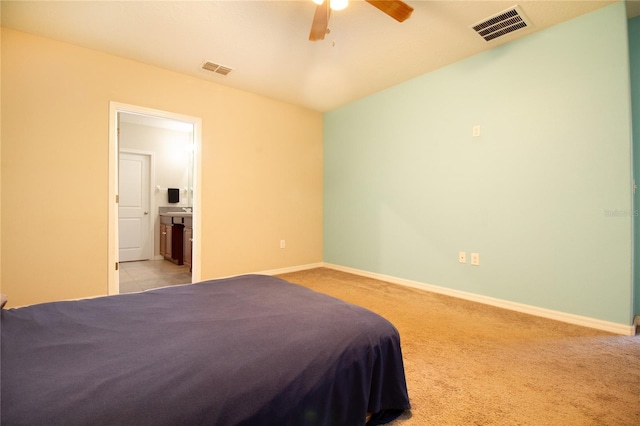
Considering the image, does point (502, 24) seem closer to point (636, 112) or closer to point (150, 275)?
point (636, 112)

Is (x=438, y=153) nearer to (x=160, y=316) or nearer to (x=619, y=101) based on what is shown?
(x=619, y=101)

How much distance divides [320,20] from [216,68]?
69.0 inches

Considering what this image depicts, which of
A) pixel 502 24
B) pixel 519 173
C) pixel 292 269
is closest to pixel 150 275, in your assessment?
pixel 292 269

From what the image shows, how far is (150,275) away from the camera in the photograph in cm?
423

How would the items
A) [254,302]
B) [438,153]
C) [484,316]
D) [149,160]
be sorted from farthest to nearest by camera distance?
[149,160]
[438,153]
[484,316]
[254,302]

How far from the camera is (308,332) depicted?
1090mm

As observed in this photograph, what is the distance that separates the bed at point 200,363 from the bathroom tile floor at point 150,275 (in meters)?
2.48

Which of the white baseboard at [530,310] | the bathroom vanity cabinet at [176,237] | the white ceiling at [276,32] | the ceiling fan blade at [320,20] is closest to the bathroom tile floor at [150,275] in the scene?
the bathroom vanity cabinet at [176,237]

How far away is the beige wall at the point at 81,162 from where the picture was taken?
260 cm

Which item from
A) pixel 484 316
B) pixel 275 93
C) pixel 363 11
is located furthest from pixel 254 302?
pixel 275 93

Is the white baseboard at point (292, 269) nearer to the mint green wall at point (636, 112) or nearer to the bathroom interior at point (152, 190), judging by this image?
the bathroom interior at point (152, 190)

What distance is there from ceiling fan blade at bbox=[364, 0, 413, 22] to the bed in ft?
6.40

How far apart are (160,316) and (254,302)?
408mm

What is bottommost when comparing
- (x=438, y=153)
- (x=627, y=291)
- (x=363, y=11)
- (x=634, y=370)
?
(x=634, y=370)
